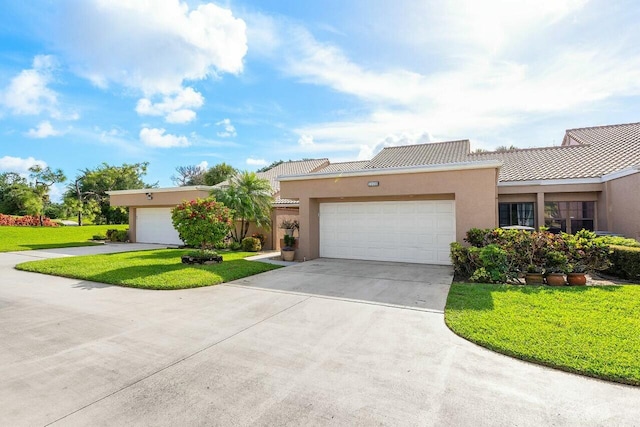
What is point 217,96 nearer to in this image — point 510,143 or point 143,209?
point 143,209

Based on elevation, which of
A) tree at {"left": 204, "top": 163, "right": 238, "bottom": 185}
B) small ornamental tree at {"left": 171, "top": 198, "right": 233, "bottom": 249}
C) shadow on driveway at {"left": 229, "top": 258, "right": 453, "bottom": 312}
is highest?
tree at {"left": 204, "top": 163, "right": 238, "bottom": 185}

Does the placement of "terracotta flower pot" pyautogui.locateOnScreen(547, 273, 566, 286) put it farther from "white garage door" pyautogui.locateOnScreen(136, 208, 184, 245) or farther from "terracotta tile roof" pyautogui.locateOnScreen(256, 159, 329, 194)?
"white garage door" pyautogui.locateOnScreen(136, 208, 184, 245)

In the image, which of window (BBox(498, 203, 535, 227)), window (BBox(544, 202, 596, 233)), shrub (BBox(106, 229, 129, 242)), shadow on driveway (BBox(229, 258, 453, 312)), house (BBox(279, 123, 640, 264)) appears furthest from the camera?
shrub (BBox(106, 229, 129, 242))

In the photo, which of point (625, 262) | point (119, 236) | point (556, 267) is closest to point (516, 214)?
point (625, 262)

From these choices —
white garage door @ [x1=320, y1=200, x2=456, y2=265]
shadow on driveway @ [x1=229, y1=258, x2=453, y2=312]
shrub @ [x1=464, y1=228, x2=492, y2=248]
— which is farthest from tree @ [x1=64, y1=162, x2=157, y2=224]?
shrub @ [x1=464, y1=228, x2=492, y2=248]

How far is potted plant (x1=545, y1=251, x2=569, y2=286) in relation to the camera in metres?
7.79

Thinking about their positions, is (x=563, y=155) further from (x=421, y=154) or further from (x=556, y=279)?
(x=556, y=279)

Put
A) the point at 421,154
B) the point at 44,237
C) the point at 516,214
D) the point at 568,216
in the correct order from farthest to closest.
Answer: the point at 44,237 < the point at 421,154 < the point at 516,214 < the point at 568,216

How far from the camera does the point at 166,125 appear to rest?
23.3m

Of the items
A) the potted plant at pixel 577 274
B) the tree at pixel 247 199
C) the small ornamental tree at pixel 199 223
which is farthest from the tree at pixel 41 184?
the potted plant at pixel 577 274

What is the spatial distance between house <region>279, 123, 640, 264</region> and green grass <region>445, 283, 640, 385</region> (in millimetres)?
3442

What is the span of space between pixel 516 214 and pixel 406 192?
648cm

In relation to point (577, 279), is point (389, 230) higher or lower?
higher

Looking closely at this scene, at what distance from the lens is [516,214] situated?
13.9 meters
